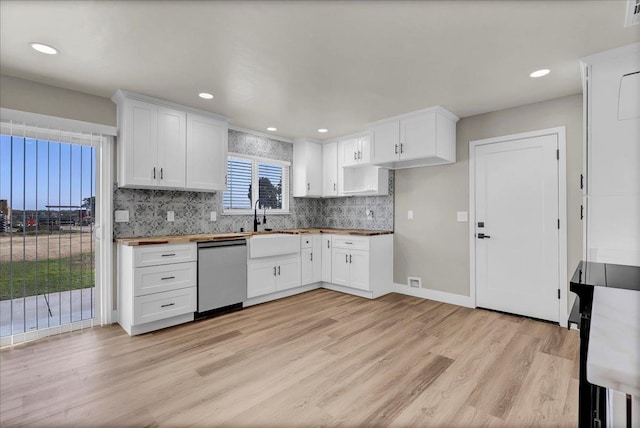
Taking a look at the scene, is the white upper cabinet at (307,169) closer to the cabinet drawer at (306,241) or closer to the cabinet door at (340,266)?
the cabinet drawer at (306,241)

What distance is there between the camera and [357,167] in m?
4.94

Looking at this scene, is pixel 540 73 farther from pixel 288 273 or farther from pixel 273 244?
pixel 288 273

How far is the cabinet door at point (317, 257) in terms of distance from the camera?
4622 millimetres

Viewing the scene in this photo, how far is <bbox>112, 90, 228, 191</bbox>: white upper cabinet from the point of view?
315cm

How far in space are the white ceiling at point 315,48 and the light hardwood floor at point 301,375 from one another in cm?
239

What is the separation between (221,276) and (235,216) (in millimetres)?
1127

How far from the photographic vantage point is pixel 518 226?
3.47 m

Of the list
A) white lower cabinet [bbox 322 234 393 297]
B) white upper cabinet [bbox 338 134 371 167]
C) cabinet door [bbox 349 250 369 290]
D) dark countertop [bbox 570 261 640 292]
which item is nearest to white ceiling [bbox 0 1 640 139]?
white upper cabinet [bbox 338 134 371 167]

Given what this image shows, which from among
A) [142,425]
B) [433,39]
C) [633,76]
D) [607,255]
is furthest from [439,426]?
[633,76]

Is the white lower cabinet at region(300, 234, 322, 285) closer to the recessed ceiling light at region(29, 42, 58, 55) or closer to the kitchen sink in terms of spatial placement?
the kitchen sink

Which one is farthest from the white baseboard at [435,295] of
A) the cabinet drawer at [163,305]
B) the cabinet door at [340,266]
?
the cabinet drawer at [163,305]

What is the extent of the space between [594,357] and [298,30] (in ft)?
7.17

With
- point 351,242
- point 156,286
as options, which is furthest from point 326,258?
point 156,286

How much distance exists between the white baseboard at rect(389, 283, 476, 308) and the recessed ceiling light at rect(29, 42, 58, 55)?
4.44 meters
